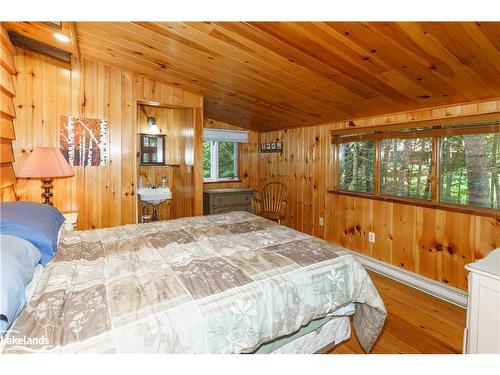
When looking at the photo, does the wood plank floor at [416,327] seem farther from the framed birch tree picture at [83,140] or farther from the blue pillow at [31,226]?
the framed birch tree picture at [83,140]

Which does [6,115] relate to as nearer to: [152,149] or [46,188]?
[46,188]

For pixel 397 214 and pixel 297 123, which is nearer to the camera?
pixel 397 214

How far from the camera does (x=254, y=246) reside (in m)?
1.71

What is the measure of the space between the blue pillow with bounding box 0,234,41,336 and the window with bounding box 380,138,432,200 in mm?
3191

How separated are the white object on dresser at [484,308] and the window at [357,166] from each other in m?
2.15

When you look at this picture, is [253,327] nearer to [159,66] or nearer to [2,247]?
[2,247]

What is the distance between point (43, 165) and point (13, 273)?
1.77 metres

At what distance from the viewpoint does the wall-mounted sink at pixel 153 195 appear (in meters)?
3.75

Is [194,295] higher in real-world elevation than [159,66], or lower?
lower

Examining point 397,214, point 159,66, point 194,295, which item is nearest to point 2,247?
point 194,295

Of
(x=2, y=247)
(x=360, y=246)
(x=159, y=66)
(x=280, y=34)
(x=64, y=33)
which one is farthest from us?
(x=360, y=246)

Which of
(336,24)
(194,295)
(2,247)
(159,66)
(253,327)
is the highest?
(159,66)

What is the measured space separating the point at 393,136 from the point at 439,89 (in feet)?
2.71

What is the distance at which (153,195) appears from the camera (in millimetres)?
3791
